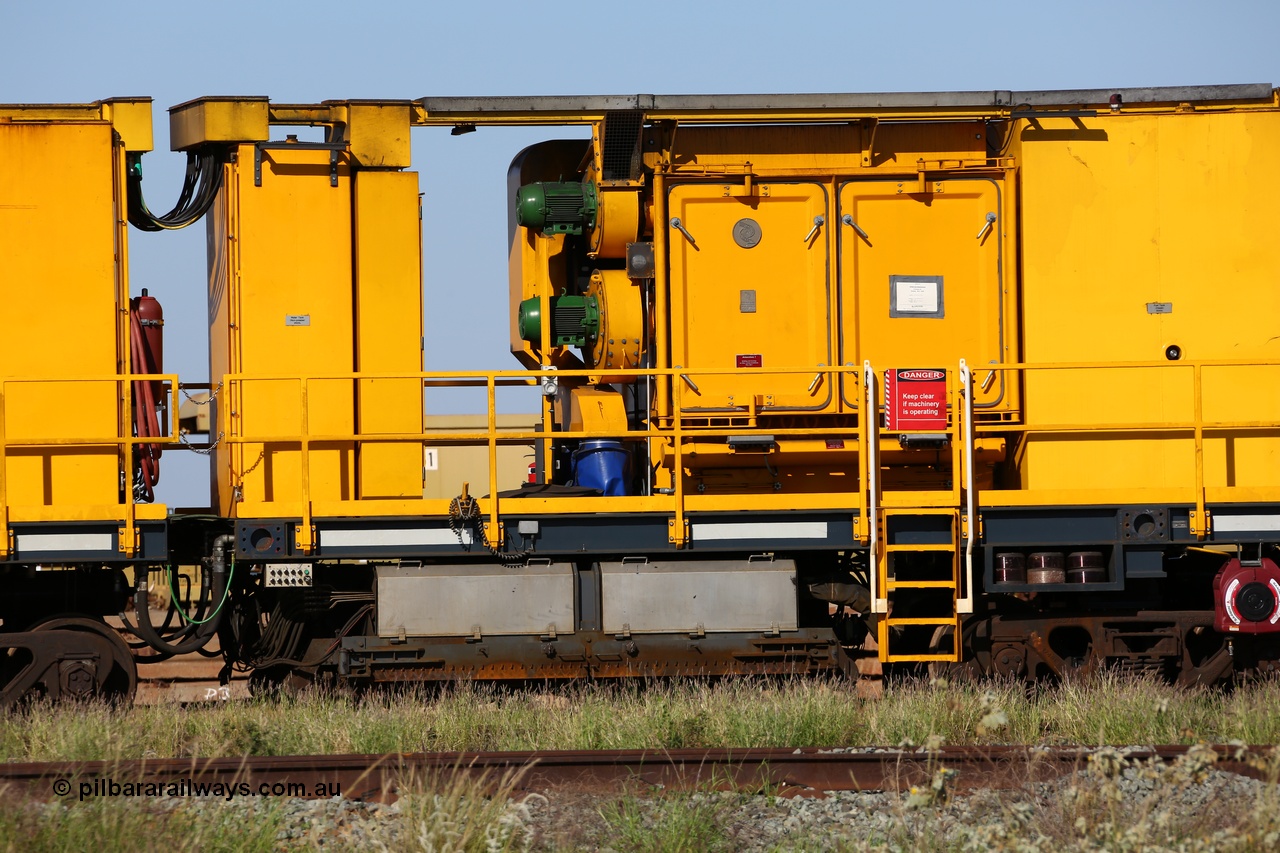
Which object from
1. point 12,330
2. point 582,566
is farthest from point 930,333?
point 12,330

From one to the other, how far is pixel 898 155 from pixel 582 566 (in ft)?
12.7

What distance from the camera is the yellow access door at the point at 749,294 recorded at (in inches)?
373

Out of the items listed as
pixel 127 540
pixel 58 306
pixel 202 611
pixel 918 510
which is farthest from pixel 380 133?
pixel 918 510

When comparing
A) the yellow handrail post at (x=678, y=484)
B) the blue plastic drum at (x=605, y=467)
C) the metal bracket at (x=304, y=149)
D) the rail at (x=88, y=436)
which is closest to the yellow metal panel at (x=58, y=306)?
the rail at (x=88, y=436)

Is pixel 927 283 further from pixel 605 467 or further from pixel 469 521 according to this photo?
pixel 469 521

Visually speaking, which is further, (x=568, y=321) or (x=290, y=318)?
(x=568, y=321)

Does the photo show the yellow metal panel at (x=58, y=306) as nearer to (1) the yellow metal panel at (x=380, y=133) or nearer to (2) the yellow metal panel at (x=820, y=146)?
(1) the yellow metal panel at (x=380, y=133)

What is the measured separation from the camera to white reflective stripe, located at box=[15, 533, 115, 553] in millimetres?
8766

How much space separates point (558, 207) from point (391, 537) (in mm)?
2819

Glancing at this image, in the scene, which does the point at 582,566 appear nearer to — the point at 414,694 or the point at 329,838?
the point at 414,694

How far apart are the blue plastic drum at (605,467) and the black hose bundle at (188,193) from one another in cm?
339

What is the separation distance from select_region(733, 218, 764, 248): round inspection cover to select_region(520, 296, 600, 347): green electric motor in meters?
1.18

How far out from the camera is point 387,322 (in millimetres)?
9609

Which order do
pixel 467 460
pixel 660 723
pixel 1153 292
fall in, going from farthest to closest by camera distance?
pixel 467 460
pixel 1153 292
pixel 660 723
